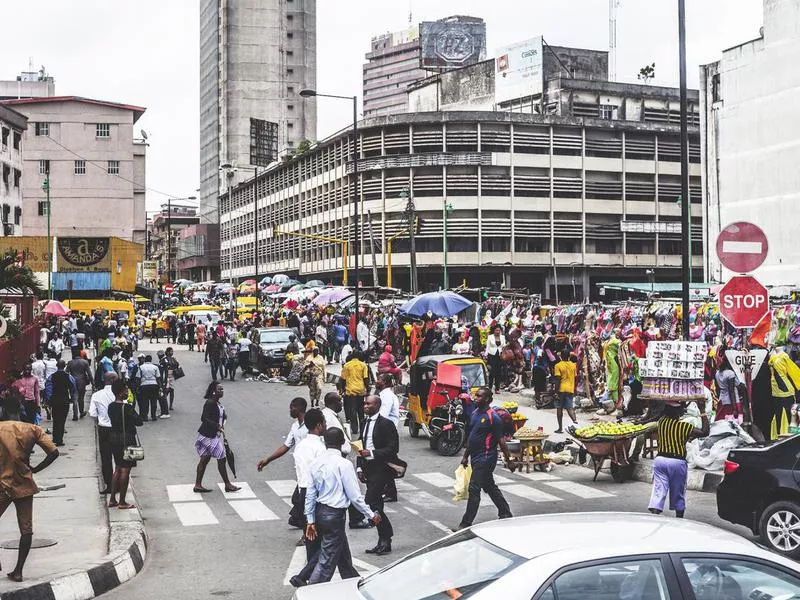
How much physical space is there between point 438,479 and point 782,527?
6879mm

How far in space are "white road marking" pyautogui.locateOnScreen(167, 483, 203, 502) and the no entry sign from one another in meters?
8.27

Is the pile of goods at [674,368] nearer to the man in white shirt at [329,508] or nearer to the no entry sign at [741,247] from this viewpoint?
the no entry sign at [741,247]

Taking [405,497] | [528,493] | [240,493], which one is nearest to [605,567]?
[405,497]

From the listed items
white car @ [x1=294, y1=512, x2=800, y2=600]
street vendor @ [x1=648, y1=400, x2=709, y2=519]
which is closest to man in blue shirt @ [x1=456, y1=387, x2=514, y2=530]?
street vendor @ [x1=648, y1=400, x2=709, y2=519]

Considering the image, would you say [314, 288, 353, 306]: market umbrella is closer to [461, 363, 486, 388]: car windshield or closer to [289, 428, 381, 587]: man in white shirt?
[461, 363, 486, 388]: car windshield

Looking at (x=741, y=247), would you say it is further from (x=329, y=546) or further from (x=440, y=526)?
(x=329, y=546)

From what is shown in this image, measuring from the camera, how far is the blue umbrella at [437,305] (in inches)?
1097

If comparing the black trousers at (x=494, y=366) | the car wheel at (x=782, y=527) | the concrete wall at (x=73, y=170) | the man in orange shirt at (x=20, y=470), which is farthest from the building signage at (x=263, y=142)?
the car wheel at (x=782, y=527)

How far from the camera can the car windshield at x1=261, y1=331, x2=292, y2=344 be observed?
→ 35.8 meters

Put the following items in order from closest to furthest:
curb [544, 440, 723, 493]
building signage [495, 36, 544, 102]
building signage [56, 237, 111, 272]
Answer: curb [544, 440, 723, 493]
building signage [56, 237, 111, 272]
building signage [495, 36, 544, 102]

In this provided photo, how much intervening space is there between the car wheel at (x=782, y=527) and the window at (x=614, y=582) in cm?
620

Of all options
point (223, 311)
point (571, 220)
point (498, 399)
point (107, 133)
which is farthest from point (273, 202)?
point (498, 399)

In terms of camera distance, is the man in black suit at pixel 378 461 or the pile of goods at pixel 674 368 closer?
the man in black suit at pixel 378 461

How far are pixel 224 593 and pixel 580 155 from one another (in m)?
72.9
